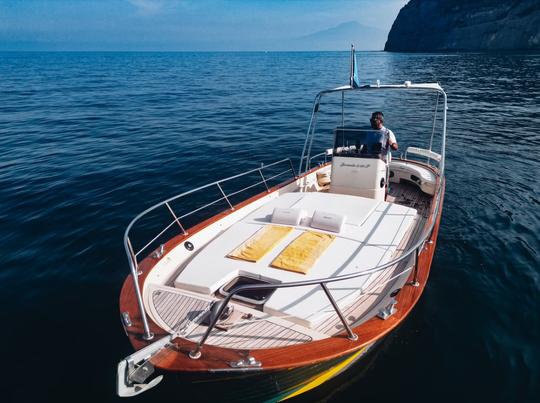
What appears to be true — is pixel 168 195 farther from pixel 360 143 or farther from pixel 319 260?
pixel 319 260

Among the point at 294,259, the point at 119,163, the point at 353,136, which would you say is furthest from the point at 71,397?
the point at 119,163

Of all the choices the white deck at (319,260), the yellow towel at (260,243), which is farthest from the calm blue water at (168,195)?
the yellow towel at (260,243)

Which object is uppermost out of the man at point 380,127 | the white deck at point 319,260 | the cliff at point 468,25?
the cliff at point 468,25

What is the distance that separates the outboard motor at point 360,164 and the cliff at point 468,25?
349 ft

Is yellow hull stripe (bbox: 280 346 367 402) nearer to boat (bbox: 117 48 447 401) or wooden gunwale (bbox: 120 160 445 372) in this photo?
boat (bbox: 117 48 447 401)

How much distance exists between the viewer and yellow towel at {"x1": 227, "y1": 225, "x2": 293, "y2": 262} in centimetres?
595

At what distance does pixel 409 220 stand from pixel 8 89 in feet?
165

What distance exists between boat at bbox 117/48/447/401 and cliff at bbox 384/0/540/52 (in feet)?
356

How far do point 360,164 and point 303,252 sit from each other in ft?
12.5

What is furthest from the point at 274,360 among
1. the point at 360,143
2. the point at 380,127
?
the point at 380,127

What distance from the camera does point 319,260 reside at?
5.82m

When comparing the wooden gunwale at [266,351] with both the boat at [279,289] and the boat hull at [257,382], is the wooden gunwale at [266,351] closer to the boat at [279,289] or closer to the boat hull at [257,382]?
the boat at [279,289]

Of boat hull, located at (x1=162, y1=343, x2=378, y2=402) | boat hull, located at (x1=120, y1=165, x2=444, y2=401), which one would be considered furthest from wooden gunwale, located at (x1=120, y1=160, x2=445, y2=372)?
boat hull, located at (x1=162, y1=343, x2=378, y2=402)

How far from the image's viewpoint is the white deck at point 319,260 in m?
5.07
